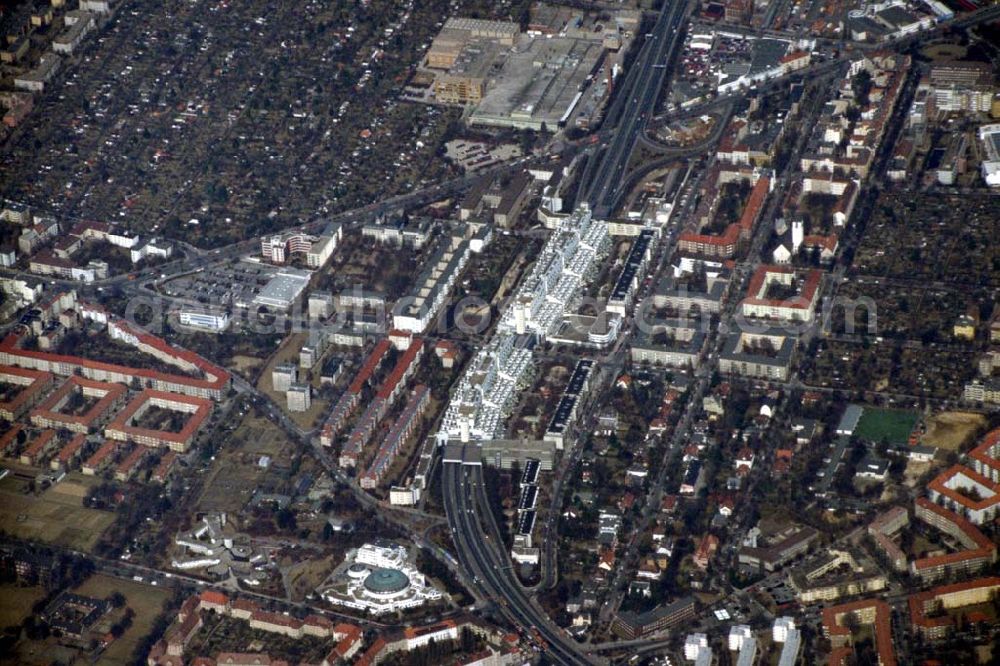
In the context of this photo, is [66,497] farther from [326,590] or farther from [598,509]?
[598,509]

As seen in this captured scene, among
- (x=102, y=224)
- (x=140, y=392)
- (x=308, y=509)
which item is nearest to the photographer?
(x=308, y=509)

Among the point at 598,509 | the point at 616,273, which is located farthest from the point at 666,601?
the point at 616,273

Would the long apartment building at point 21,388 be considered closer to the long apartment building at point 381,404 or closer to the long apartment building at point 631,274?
the long apartment building at point 381,404

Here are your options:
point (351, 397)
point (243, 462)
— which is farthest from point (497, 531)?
point (243, 462)

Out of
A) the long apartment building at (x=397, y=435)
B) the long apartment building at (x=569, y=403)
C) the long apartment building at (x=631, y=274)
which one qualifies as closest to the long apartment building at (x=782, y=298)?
the long apartment building at (x=631, y=274)

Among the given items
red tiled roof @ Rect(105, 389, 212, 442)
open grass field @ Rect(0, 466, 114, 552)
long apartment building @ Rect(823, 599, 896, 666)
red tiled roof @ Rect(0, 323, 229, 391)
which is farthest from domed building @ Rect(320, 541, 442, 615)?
long apartment building @ Rect(823, 599, 896, 666)

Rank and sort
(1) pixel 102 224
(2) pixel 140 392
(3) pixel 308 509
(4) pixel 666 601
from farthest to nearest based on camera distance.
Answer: (1) pixel 102 224 → (2) pixel 140 392 → (3) pixel 308 509 → (4) pixel 666 601
